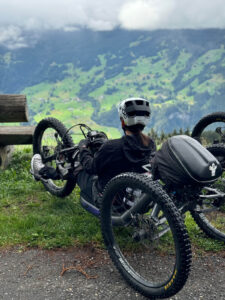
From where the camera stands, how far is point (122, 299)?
11.9 feet

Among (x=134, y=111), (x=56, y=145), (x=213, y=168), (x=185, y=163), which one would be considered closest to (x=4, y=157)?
(x=56, y=145)

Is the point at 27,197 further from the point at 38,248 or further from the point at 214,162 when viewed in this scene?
the point at 214,162

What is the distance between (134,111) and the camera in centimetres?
393

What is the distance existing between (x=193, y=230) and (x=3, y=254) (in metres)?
2.77

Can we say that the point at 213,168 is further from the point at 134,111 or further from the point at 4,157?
the point at 4,157

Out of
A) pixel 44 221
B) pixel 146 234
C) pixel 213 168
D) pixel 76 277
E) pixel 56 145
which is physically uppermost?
pixel 56 145

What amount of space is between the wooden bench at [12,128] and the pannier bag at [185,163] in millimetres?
4635

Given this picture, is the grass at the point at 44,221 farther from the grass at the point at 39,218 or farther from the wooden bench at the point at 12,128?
the wooden bench at the point at 12,128

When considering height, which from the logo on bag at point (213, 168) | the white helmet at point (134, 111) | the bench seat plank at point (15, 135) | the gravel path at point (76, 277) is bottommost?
the gravel path at point (76, 277)

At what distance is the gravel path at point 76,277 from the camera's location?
3703mm

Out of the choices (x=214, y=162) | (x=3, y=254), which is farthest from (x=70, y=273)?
(x=214, y=162)

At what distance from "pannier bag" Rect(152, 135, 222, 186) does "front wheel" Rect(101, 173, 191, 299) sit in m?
0.21

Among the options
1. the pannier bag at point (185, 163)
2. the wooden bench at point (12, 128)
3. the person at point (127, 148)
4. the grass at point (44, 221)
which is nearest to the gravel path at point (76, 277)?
the grass at point (44, 221)

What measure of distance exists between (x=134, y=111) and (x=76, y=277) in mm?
2102
